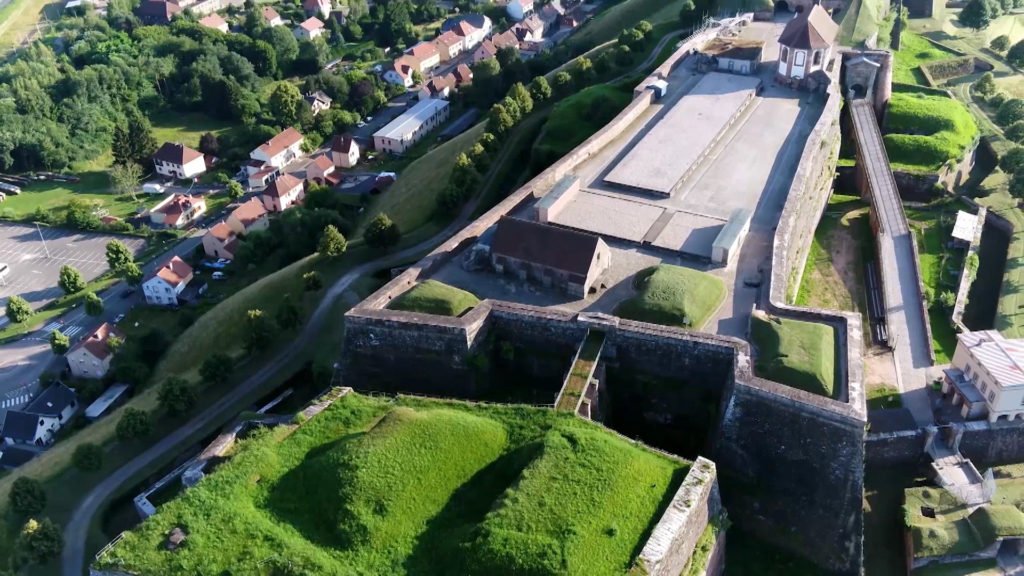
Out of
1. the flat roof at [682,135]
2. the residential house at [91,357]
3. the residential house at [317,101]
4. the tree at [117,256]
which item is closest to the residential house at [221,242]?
the tree at [117,256]

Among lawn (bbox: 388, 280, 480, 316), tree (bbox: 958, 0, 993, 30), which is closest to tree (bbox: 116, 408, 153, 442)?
lawn (bbox: 388, 280, 480, 316)

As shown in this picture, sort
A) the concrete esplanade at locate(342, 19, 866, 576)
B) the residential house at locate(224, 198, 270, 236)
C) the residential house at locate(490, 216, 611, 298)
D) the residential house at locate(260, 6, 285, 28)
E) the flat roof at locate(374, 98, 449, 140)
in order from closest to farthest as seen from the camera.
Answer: the concrete esplanade at locate(342, 19, 866, 576)
the residential house at locate(490, 216, 611, 298)
the residential house at locate(224, 198, 270, 236)
the flat roof at locate(374, 98, 449, 140)
the residential house at locate(260, 6, 285, 28)

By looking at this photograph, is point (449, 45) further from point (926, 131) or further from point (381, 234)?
point (926, 131)

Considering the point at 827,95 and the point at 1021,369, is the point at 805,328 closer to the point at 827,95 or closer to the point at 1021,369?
the point at 1021,369

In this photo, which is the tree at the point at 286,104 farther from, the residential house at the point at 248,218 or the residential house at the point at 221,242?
the residential house at the point at 221,242

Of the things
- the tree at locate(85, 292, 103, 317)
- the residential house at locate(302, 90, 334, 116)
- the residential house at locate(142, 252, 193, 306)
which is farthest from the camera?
the residential house at locate(302, 90, 334, 116)

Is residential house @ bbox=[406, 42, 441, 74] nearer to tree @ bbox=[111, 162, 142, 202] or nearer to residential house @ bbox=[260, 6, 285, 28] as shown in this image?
residential house @ bbox=[260, 6, 285, 28]
